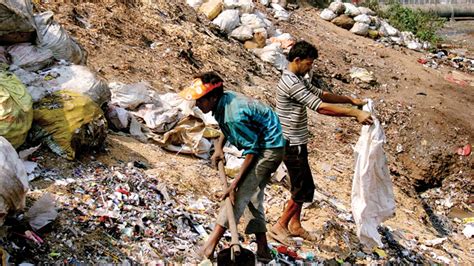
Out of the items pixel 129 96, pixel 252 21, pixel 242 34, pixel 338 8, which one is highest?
pixel 129 96

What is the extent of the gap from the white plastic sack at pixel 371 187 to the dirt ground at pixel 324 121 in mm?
362

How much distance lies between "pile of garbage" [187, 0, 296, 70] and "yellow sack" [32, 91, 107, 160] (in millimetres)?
4475

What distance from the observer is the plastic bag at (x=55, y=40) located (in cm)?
495

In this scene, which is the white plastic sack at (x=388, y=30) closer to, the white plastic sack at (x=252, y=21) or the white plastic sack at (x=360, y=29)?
the white plastic sack at (x=360, y=29)

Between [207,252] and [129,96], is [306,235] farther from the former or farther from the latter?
[129,96]

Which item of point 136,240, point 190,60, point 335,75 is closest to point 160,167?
point 136,240

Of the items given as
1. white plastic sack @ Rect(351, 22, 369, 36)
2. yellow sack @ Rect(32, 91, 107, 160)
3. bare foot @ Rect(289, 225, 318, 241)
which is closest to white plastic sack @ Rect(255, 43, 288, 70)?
white plastic sack @ Rect(351, 22, 369, 36)

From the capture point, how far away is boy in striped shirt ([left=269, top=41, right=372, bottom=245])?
368 cm

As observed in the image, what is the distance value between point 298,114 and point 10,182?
187 centimetres

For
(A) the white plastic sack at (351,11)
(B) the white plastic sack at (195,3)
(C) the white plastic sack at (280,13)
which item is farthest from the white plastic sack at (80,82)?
(A) the white plastic sack at (351,11)

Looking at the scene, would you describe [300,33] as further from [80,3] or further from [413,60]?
[80,3]

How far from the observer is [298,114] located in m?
3.88

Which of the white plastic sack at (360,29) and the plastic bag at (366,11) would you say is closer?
the white plastic sack at (360,29)

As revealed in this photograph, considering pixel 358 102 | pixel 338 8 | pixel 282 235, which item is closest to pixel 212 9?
pixel 338 8
